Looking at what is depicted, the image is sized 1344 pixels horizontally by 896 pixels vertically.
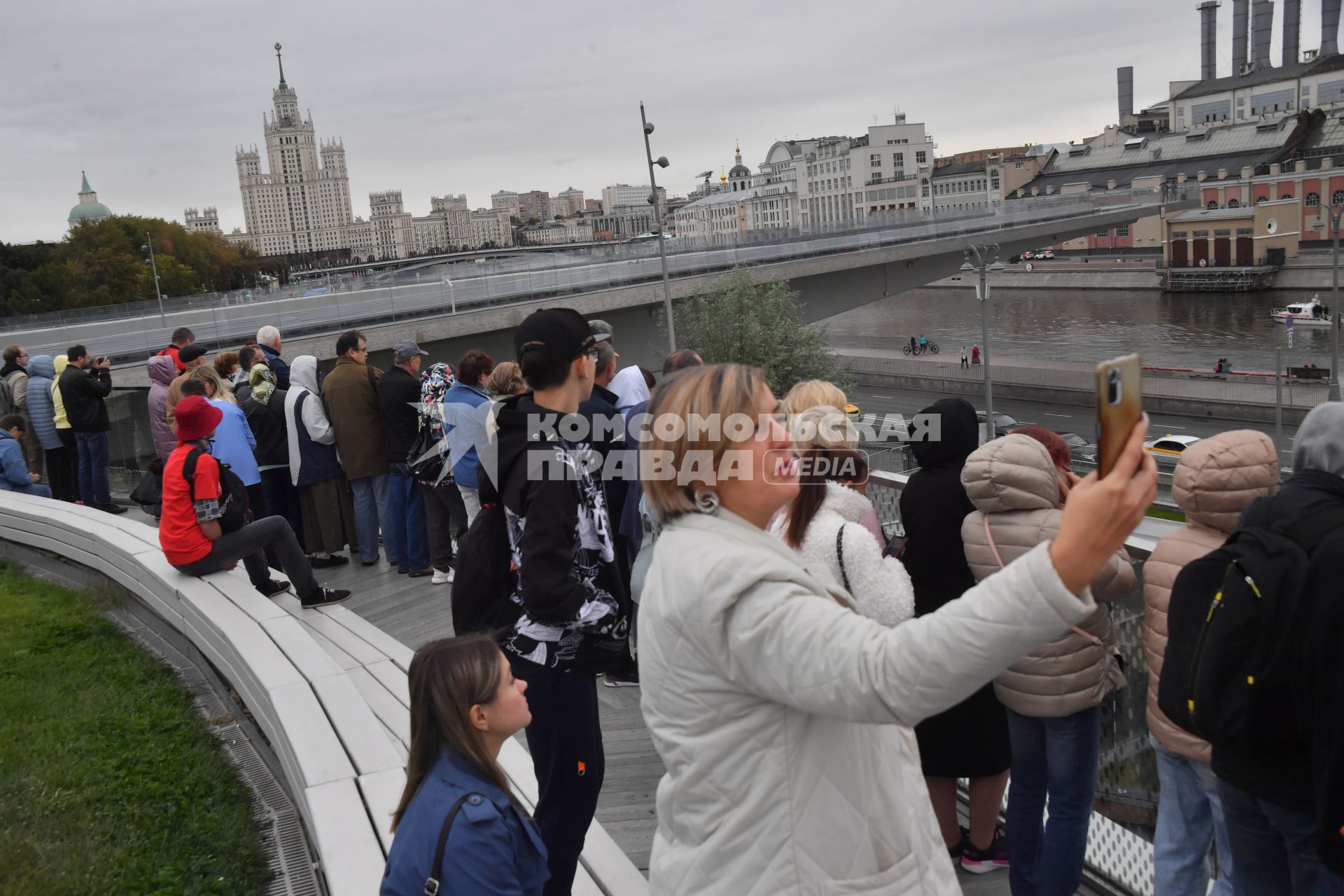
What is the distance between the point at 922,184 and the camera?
121438mm

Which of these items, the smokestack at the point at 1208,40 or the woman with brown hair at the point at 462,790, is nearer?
the woman with brown hair at the point at 462,790

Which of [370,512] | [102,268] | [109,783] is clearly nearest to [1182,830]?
[109,783]

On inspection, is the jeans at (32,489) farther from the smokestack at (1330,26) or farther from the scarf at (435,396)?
the smokestack at (1330,26)

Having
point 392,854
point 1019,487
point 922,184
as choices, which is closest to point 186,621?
point 392,854

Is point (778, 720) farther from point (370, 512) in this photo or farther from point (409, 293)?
point (409, 293)

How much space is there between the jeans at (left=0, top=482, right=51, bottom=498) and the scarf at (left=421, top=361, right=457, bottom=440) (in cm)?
502

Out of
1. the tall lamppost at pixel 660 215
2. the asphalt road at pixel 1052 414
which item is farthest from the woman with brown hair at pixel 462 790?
the asphalt road at pixel 1052 414

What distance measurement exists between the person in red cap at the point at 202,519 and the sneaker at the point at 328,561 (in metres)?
1.88

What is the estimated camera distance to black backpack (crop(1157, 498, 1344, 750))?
92.7 inches

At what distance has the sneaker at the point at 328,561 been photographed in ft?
26.4

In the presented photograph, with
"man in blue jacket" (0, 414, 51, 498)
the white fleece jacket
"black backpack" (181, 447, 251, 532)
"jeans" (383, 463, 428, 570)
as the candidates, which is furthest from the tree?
the white fleece jacket

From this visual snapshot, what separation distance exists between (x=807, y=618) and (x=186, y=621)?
199 inches

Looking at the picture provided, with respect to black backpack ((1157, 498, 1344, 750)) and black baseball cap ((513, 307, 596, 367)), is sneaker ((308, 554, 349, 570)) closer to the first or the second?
black baseball cap ((513, 307, 596, 367))

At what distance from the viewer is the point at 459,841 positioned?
2250mm
